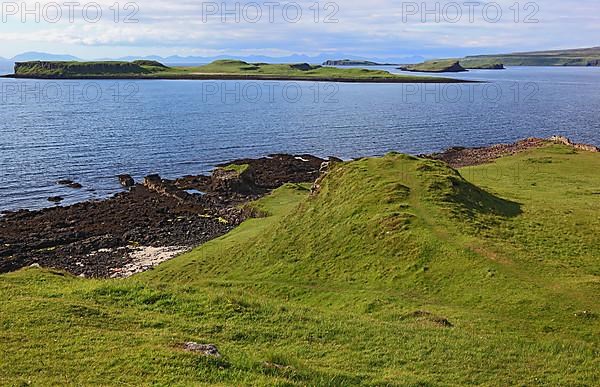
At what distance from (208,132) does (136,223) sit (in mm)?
74090

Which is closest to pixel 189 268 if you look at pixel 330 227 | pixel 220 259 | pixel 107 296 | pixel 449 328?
pixel 220 259

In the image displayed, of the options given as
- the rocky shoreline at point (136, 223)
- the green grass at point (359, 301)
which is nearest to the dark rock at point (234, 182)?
the rocky shoreline at point (136, 223)

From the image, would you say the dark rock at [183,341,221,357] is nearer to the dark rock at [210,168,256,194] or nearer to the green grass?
the green grass

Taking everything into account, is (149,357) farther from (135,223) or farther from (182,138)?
(182,138)

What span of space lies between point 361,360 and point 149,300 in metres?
9.97

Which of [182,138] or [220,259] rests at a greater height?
[182,138]

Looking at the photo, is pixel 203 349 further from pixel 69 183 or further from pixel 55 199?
pixel 69 183

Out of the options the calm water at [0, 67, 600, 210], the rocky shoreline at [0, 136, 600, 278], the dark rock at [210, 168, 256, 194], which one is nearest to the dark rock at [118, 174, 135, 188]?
the rocky shoreline at [0, 136, 600, 278]

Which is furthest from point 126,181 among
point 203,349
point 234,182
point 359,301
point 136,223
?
point 203,349

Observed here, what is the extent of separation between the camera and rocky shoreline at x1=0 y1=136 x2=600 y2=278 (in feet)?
164

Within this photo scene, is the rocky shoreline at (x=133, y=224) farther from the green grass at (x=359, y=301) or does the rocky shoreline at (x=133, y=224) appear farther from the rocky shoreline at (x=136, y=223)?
the green grass at (x=359, y=301)

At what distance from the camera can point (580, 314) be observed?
24859 mm

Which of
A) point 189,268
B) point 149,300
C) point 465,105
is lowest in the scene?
point 189,268

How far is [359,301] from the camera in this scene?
29.3 m
